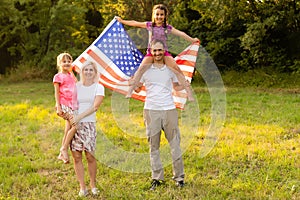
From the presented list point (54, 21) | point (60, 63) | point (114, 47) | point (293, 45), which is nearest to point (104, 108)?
point (114, 47)

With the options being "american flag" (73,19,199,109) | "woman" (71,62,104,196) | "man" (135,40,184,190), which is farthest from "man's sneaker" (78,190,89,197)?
"american flag" (73,19,199,109)

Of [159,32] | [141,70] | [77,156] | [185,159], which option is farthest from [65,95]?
[185,159]

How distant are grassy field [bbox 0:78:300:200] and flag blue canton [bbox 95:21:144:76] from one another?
0.58 metres

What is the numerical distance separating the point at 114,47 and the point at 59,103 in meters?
1.68

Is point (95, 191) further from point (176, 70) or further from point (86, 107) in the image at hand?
point (176, 70)

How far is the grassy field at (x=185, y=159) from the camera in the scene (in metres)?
5.11

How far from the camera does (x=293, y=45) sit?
18.1m

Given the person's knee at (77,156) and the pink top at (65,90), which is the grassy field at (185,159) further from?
the pink top at (65,90)

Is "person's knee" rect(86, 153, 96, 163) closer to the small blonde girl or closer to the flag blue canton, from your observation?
the small blonde girl

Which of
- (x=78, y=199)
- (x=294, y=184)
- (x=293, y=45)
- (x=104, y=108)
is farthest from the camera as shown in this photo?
(x=293, y=45)

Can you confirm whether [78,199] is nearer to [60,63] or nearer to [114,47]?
[60,63]

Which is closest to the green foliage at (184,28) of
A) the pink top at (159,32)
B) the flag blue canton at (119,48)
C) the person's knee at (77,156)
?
the flag blue canton at (119,48)

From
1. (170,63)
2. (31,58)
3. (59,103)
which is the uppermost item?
(170,63)

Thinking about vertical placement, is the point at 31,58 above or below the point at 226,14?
below
